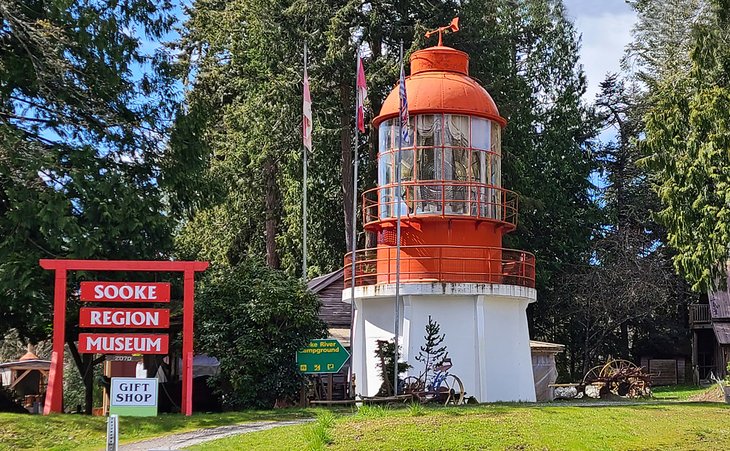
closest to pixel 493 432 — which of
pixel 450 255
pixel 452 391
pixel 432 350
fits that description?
pixel 452 391

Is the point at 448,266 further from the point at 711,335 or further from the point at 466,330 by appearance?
the point at 711,335

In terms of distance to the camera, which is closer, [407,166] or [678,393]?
[407,166]

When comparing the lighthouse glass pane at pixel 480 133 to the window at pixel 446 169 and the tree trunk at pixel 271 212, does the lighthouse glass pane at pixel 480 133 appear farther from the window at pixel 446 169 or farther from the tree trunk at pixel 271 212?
the tree trunk at pixel 271 212

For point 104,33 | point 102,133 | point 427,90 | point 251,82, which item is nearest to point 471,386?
point 427,90

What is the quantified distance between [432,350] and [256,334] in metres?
4.71

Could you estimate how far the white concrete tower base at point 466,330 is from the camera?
22.9 metres

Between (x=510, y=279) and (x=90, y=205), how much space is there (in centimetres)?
1070

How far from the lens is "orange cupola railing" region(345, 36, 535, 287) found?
23109mm

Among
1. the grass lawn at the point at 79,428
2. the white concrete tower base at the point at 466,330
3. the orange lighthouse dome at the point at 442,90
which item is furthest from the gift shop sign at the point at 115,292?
the orange lighthouse dome at the point at 442,90

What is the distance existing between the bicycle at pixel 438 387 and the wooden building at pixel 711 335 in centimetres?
2199

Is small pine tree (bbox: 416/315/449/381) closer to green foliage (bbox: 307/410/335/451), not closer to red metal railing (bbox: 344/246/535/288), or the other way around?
red metal railing (bbox: 344/246/535/288)

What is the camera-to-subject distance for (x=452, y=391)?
2158cm

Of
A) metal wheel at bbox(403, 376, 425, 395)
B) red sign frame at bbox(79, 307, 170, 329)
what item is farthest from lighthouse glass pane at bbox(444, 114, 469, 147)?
red sign frame at bbox(79, 307, 170, 329)

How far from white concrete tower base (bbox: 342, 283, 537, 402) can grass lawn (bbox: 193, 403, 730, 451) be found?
18.3ft
